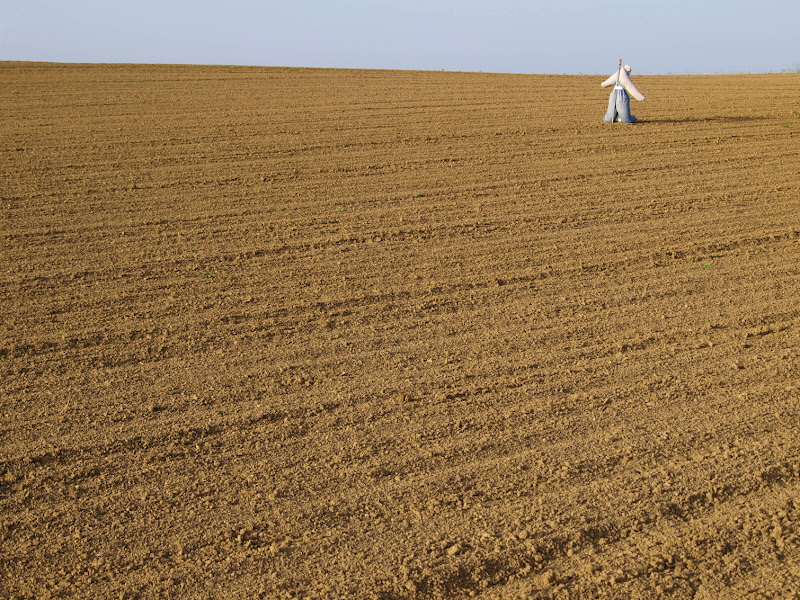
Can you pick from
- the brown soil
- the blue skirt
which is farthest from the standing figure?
the brown soil

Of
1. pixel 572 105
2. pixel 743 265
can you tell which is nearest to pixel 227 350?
pixel 743 265

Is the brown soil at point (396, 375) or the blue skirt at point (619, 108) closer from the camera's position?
the brown soil at point (396, 375)

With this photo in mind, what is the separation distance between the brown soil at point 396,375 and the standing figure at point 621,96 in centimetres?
304

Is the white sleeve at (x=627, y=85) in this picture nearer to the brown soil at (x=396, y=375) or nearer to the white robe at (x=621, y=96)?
the white robe at (x=621, y=96)

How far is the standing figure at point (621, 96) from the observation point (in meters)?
14.4

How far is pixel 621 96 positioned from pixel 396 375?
36.3 ft

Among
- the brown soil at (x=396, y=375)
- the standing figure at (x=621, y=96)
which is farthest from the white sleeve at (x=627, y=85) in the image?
the brown soil at (x=396, y=375)

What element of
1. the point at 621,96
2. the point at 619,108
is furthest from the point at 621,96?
the point at 619,108

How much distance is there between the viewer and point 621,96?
14516 millimetres

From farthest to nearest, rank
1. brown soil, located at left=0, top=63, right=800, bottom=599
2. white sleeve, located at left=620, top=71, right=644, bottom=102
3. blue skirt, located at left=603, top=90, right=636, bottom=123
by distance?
blue skirt, located at left=603, top=90, right=636, bottom=123 < white sleeve, located at left=620, top=71, right=644, bottom=102 < brown soil, located at left=0, top=63, right=800, bottom=599

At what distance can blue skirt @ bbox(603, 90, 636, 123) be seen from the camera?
14523 millimetres

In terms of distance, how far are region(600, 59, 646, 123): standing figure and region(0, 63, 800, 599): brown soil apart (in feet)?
9.98

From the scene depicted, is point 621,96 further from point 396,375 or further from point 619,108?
point 396,375

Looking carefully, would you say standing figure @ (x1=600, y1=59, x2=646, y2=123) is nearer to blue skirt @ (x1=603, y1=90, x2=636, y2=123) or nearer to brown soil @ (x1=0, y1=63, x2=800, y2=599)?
blue skirt @ (x1=603, y1=90, x2=636, y2=123)
